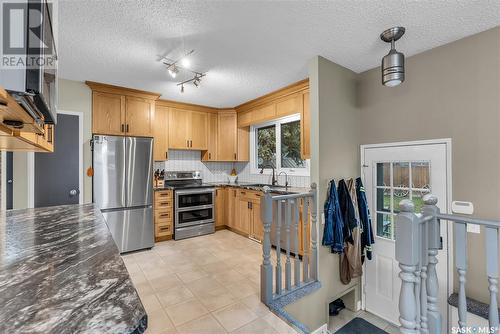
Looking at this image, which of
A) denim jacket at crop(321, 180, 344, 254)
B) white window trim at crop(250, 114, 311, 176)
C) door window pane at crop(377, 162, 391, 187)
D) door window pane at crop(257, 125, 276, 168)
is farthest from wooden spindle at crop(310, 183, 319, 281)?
door window pane at crop(257, 125, 276, 168)

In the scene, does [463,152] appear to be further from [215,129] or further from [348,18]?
[215,129]

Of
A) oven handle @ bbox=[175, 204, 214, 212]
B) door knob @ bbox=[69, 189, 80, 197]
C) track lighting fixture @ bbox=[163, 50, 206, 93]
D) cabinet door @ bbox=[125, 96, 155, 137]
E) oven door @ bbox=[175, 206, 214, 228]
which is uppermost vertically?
track lighting fixture @ bbox=[163, 50, 206, 93]

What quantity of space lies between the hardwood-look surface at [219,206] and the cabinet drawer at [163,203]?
2.96 ft

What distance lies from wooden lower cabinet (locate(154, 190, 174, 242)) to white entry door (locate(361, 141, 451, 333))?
2996 millimetres

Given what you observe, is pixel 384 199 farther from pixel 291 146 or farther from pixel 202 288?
pixel 202 288

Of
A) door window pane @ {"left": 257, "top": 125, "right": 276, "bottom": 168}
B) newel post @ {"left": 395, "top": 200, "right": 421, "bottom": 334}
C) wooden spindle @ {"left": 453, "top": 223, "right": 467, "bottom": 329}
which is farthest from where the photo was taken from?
door window pane @ {"left": 257, "top": 125, "right": 276, "bottom": 168}

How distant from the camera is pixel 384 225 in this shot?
276 centimetres

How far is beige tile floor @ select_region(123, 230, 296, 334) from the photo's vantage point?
1895 mm

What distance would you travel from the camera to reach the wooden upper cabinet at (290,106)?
3.40m

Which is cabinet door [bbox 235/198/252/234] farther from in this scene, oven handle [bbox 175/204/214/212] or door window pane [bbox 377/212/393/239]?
door window pane [bbox 377/212/393/239]

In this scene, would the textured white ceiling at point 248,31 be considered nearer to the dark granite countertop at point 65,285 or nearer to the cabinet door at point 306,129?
the cabinet door at point 306,129

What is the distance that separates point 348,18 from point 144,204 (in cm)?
342

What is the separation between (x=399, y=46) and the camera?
7.68 feet

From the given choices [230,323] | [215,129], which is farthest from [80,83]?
[230,323]
